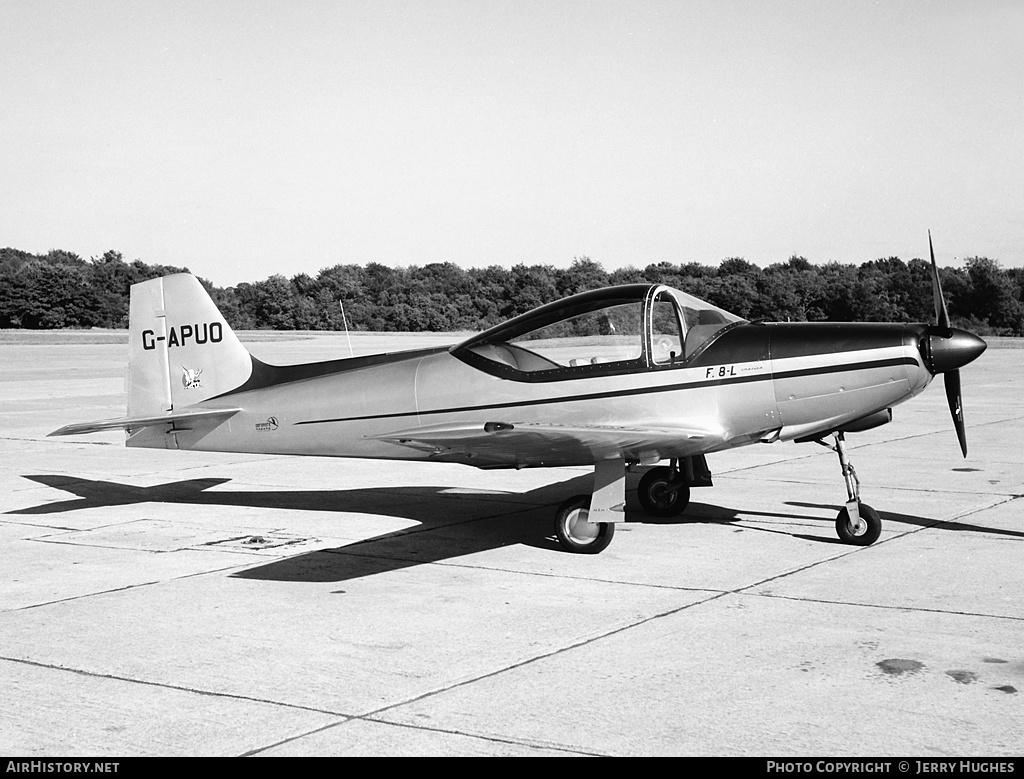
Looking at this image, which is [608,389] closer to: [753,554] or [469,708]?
[753,554]

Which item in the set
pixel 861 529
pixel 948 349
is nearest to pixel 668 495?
pixel 861 529

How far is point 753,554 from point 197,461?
26.9 ft

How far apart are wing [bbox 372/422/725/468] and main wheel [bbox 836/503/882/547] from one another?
1109 millimetres

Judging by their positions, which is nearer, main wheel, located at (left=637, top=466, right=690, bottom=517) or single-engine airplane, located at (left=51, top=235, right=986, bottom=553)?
single-engine airplane, located at (left=51, top=235, right=986, bottom=553)

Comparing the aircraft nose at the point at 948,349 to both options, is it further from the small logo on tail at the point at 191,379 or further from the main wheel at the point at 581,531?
the small logo on tail at the point at 191,379

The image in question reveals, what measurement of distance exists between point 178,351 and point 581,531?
4230mm

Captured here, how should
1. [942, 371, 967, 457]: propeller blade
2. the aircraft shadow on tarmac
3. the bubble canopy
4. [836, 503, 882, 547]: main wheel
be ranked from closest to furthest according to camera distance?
1. the aircraft shadow on tarmac
2. [836, 503, 882, 547]: main wheel
3. the bubble canopy
4. [942, 371, 967, 457]: propeller blade

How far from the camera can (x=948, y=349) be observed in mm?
7730

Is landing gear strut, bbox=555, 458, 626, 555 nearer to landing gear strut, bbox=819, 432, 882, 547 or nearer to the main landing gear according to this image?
the main landing gear

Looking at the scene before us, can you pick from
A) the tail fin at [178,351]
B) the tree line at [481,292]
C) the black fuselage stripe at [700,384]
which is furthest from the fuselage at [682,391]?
the tree line at [481,292]

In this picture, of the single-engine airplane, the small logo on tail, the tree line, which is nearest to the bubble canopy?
the single-engine airplane

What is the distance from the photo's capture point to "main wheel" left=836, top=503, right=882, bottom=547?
7.90 m

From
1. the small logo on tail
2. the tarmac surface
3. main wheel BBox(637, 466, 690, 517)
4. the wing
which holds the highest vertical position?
the small logo on tail
